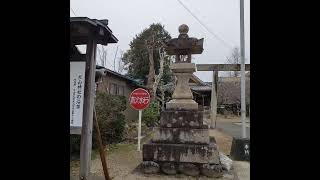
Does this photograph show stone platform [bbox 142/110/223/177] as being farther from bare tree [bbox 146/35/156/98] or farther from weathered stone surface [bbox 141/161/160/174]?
bare tree [bbox 146/35/156/98]

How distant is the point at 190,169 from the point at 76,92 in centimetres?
346

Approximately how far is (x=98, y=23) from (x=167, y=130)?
11.9 feet

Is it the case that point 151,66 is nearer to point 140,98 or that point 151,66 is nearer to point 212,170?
point 140,98

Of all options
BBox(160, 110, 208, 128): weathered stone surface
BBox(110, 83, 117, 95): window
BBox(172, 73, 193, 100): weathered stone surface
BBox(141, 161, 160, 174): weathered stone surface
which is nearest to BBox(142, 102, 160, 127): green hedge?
BBox(110, 83, 117, 95): window

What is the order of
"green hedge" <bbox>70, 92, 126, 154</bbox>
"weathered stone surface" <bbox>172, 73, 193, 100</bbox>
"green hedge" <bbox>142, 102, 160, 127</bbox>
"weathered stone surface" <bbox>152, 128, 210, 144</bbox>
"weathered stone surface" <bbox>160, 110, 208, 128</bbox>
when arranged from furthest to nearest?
"green hedge" <bbox>142, 102, 160, 127</bbox>
"green hedge" <bbox>70, 92, 126, 154</bbox>
"weathered stone surface" <bbox>172, 73, 193, 100</bbox>
"weathered stone surface" <bbox>160, 110, 208, 128</bbox>
"weathered stone surface" <bbox>152, 128, 210, 144</bbox>

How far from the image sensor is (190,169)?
23.4 ft

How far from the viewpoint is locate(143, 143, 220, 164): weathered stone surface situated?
7188 millimetres

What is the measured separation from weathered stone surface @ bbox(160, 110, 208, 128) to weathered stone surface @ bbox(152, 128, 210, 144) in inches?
5.1

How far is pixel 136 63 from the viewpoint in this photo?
111ft

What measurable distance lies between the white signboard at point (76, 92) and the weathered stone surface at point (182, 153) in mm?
2787

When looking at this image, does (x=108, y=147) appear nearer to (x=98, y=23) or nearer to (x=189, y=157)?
(x=189, y=157)

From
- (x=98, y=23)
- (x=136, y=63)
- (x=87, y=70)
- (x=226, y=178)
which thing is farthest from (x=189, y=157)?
(x=136, y=63)

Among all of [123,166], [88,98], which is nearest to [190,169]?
[123,166]

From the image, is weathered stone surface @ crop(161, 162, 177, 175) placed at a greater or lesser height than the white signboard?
lesser
